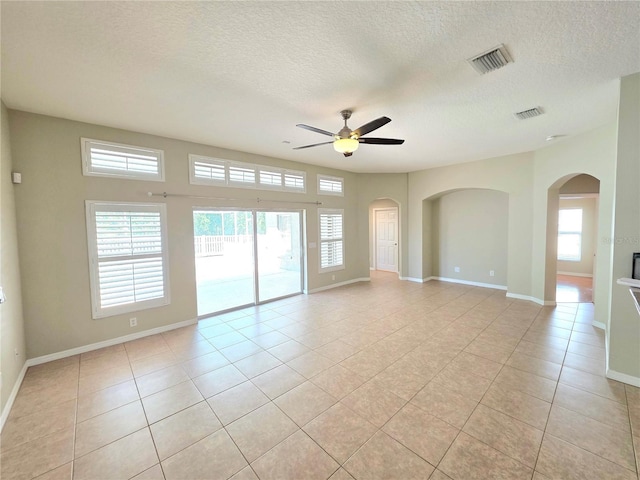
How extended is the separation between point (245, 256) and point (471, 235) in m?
5.59

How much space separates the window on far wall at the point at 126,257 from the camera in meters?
3.46

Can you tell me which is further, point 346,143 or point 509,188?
point 509,188

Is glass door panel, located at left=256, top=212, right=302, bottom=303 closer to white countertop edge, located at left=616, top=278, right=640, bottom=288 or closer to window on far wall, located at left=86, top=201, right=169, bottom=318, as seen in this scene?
window on far wall, located at left=86, top=201, right=169, bottom=318

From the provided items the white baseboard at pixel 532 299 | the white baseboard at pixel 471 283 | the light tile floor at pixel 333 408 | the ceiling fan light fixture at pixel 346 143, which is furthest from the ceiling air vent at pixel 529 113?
the white baseboard at pixel 471 283

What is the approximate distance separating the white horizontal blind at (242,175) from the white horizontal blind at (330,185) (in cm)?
52

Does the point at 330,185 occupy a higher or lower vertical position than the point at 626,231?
higher

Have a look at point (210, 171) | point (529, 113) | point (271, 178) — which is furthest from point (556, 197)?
point (210, 171)

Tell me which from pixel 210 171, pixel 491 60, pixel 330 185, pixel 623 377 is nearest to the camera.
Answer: pixel 491 60

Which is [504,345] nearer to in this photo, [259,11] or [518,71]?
[518,71]

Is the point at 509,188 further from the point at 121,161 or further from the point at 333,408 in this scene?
the point at 121,161

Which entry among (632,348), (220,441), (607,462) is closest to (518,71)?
(632,348)

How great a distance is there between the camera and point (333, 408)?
7.57ft

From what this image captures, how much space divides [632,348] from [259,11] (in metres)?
4.40

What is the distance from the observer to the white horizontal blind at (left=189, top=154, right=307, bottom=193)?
4348 mm
